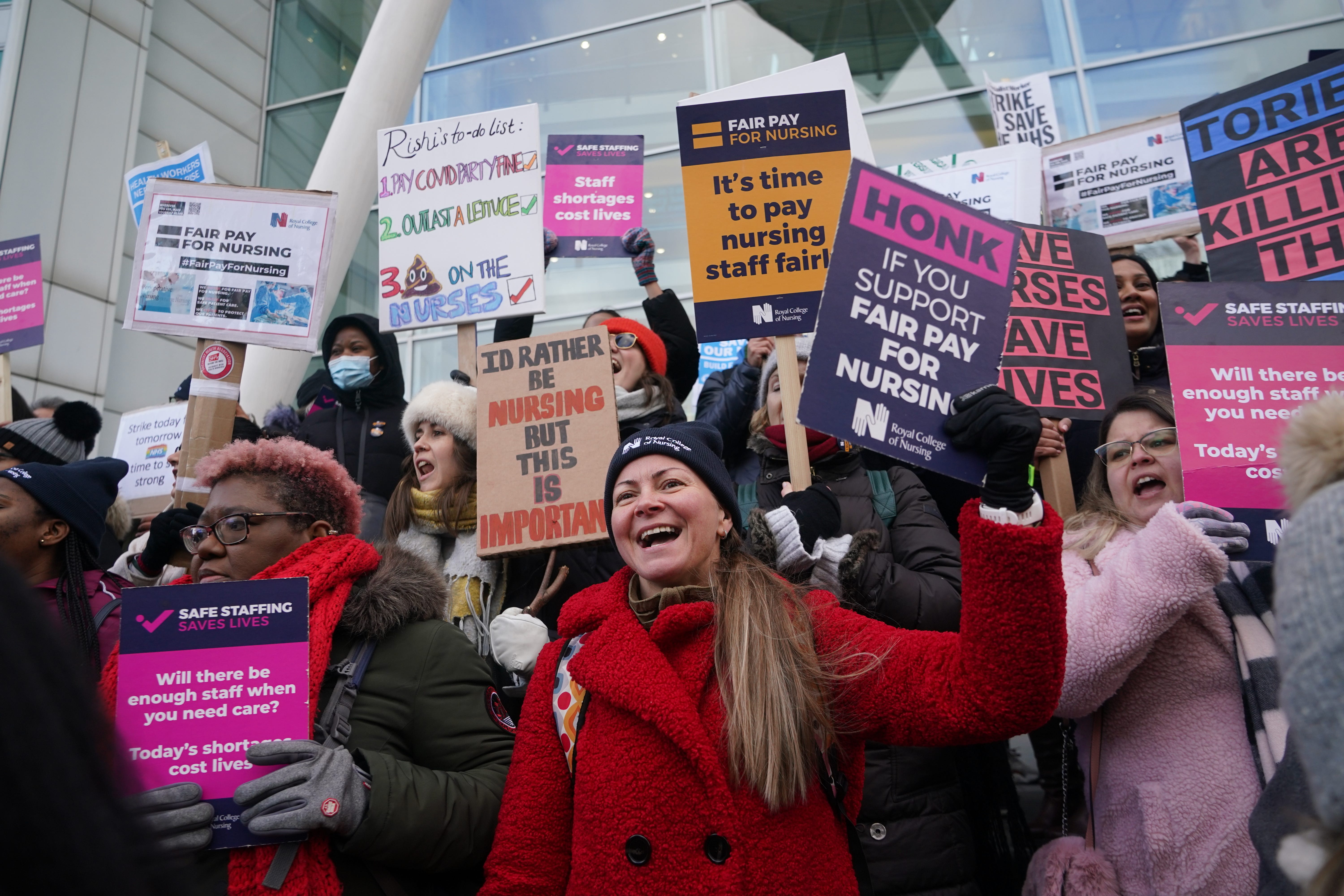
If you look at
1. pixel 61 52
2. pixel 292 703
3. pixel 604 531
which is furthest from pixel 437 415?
pixel 61 52

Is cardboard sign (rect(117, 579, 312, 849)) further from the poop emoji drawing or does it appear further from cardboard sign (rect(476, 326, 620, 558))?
the poop emoji drawing

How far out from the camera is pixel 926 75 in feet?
32.1

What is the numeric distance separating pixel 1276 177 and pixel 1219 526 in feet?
6.03

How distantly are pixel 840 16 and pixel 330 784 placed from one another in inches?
405

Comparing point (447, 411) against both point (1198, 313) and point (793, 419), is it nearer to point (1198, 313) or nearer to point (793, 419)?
point (793, 419)

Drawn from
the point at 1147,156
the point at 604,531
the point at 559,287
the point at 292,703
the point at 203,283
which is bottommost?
the point at 292,703

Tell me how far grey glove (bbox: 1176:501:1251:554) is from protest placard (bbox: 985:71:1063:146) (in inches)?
202

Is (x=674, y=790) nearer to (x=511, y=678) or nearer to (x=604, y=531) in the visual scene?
(x=511, y=678)

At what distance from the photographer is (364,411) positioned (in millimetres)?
4523

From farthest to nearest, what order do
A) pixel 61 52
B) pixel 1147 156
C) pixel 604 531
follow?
pixel 61 52 → pixel 1147 156 → pixel 604 531

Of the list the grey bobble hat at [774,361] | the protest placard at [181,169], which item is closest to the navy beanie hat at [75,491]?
the grey bobble hat at [774,361]

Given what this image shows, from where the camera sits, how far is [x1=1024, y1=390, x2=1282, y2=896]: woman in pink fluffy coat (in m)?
2.06

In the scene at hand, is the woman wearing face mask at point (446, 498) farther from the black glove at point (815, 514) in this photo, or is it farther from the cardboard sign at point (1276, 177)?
the cardboard sign at point (1276, 177)

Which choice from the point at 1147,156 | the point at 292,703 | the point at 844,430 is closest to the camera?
the point at 292,703
